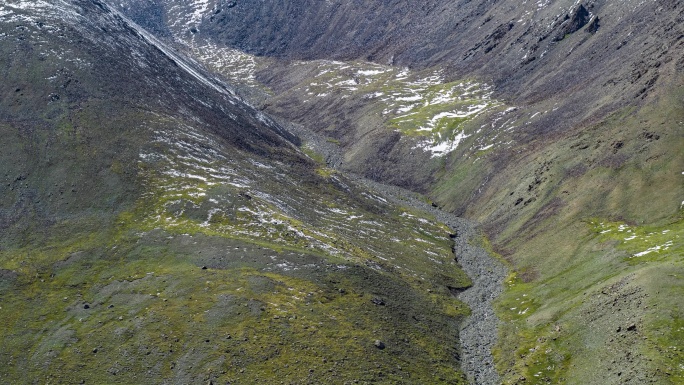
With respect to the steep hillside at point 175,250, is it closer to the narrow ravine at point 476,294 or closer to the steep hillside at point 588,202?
the narrow ravine at point 476,294

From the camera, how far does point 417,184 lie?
605 ft

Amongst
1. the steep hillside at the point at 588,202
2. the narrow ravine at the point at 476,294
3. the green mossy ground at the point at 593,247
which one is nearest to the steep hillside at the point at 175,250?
the narrow ravine at the point at 476,294

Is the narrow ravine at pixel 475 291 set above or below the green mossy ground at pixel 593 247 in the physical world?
below

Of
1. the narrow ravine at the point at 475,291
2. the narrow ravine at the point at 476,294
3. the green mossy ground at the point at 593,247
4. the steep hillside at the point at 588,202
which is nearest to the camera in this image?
the green mossy ground at the point at 593,247

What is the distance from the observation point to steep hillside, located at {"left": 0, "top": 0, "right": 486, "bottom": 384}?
75875 mm

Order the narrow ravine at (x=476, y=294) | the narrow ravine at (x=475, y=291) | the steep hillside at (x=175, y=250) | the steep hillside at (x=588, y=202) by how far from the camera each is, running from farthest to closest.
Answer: the narrow ravine at (x=475, y=291) < the narrow ravine at (x=476, y=294) < the steep hillside at (x=588, y=202) < the steep hillside at (x=175, y=250)

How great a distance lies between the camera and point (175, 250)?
98.4m

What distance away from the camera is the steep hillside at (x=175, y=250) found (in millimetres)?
75875

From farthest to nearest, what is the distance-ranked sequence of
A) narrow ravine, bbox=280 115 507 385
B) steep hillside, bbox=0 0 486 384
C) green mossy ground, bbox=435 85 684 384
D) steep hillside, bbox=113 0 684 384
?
1. narrow ravine, bbox=280 115 507 385
2. steep hillside, bbox=113 0 684 384
3. steep hillside, bbox=0 0 486 384
4. green mossy ground, bbox=435 85 684 384

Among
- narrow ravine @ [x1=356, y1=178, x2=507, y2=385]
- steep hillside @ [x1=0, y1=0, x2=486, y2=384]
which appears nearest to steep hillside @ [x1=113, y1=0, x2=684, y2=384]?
narrow ravine @ [x1=356, y1=178, x2=507, y2=385]

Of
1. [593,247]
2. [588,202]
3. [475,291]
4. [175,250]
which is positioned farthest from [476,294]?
[175,250]

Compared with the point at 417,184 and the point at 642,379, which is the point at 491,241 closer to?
the point at 417,184

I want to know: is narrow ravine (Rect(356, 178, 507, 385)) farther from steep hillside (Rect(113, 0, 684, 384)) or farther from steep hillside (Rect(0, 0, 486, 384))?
steep hillside (Rect(0, 0, 486, 384))

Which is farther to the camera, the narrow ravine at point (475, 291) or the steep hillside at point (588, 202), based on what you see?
the narrow ravine at point (475, 291)
